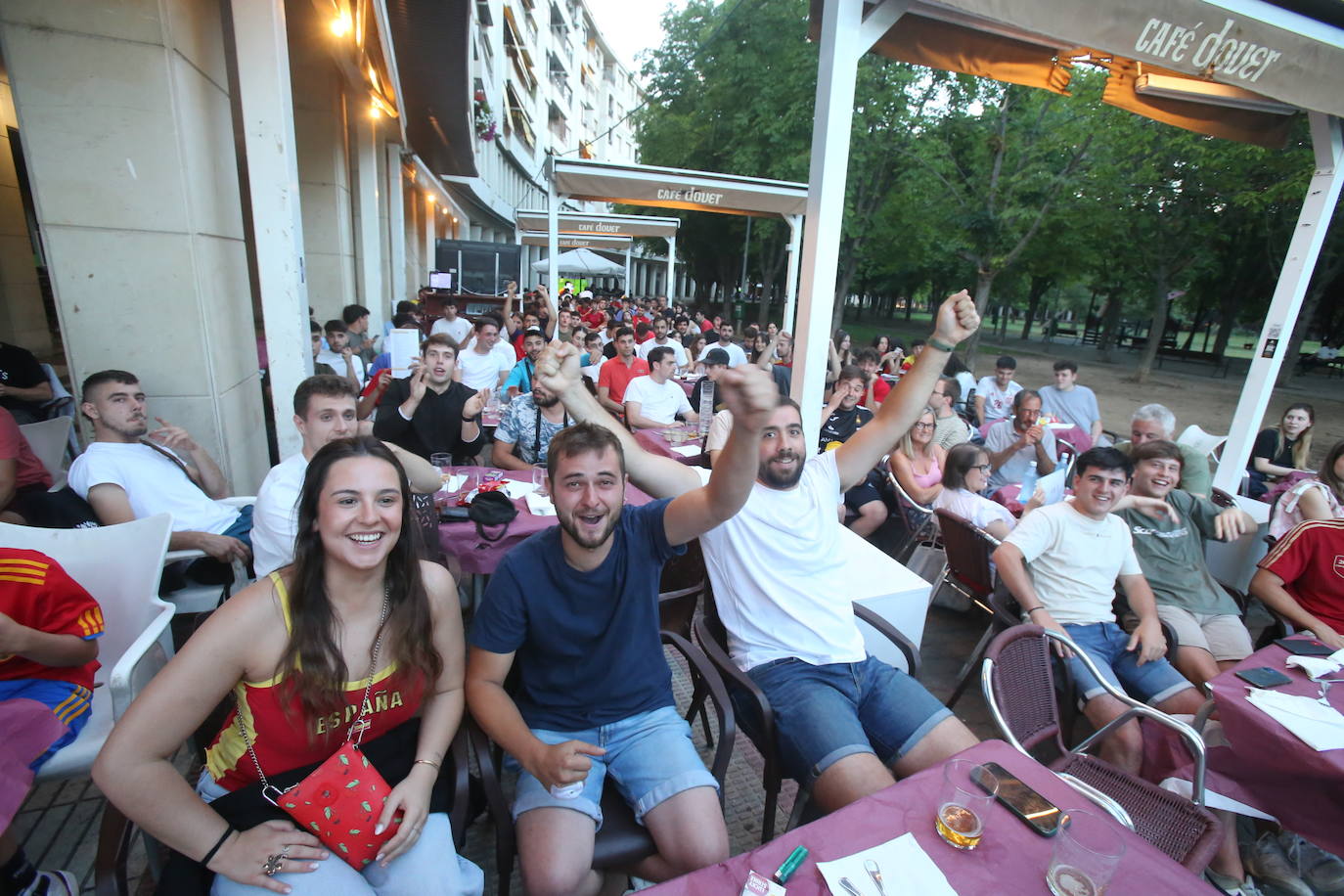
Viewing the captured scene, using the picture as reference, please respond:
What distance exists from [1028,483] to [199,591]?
5677 millimetres

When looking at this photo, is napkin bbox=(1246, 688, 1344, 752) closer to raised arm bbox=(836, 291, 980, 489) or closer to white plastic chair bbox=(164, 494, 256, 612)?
raised arm bbox=(836, 291, 980, 489)

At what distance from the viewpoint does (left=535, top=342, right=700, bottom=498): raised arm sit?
6.40 feet

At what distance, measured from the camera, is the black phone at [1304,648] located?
2461 millimetres

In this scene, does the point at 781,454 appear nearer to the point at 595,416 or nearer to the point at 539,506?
the point at 595,416

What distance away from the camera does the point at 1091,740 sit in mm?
2508

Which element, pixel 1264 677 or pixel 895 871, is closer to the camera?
pixel 895 871

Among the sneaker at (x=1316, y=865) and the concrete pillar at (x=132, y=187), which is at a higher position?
the concrete pillar at (x=132, y=187)

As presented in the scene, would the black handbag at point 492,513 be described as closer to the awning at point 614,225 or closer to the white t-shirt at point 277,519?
the white t-shirt at point 277,519

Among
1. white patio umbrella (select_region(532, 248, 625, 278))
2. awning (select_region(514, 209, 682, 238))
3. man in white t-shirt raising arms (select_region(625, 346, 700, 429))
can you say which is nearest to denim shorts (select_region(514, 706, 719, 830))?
man in white t-shirt raising arms (select_region(625, 346, 700, 429))

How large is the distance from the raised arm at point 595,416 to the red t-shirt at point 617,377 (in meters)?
4.38

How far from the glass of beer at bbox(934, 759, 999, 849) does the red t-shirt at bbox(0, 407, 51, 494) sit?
4.11m

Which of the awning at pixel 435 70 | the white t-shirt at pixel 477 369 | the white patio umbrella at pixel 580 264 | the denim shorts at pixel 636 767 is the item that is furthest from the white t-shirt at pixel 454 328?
the white patio umbrella at pixel 580 264

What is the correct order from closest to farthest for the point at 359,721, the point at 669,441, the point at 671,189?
the point at 359,721 < the point at 669,441 < the point at 671,189

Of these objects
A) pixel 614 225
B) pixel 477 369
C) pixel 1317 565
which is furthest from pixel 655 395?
pixel 614 225
